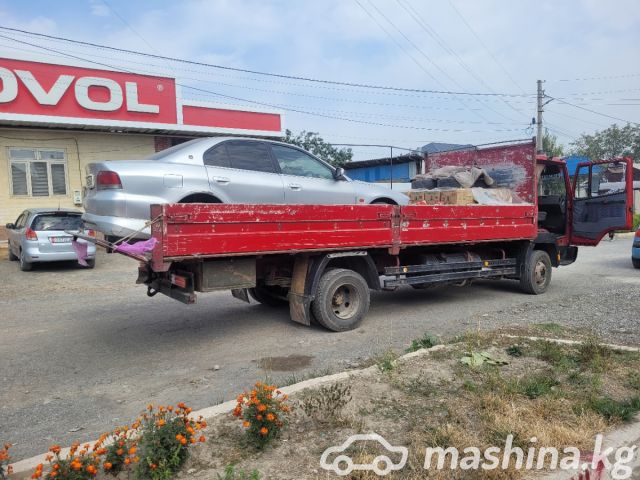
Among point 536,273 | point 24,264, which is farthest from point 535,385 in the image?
point 24,264

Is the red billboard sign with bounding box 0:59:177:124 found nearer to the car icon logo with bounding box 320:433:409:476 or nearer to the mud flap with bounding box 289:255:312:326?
the mud flap with bounding box 289:255:312:326

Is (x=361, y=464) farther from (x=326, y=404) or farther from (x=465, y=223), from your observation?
(x=465, y=223)

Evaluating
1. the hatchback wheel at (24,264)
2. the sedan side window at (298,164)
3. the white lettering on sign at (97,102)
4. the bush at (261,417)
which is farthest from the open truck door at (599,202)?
the white lettering on sign at (97,102)

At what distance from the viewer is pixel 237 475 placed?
282 cm

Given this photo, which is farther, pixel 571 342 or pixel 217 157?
pixel 217 157

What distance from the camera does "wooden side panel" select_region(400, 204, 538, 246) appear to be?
22.9 ft

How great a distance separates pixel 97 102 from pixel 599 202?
14202 mm

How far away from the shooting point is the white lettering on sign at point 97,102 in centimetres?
1560

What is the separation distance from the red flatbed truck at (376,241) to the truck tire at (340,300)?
13mm

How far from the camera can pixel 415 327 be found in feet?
22.3

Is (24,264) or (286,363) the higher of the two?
(24,264)

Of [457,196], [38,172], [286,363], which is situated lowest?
[286,363]

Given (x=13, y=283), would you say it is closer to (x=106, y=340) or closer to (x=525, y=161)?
(x=106, y=340)

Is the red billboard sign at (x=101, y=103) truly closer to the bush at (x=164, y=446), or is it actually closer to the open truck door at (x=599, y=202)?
the open truck door at (x=599, y=202)
